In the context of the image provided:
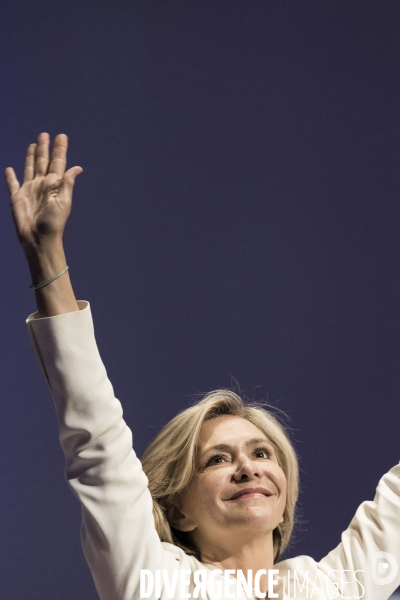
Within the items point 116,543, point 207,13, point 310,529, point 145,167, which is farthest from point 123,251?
point 116,543

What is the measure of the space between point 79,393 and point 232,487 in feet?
1.54

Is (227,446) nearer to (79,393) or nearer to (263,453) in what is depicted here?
(263,453)

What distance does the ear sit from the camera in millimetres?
1596

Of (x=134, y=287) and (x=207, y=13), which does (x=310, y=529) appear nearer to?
(x=134, y=287)

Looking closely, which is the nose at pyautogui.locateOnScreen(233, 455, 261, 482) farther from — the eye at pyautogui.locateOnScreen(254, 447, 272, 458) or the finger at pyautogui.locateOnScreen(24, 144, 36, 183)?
the finger at pyautogui.locateOnScreen(24, 144, 36, 183)

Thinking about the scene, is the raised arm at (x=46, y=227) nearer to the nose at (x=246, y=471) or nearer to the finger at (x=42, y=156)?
the finger at (x=42, y=156)

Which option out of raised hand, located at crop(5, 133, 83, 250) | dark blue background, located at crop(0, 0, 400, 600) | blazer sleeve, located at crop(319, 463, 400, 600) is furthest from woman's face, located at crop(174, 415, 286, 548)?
raised hand, located at crop(5, 133, 83, 250)

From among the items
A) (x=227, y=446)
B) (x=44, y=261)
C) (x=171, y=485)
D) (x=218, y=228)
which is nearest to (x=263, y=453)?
(x=227, y=446)

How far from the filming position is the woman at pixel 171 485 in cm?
117

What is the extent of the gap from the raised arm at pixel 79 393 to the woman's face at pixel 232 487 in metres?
0.29

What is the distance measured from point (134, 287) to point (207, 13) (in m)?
0.78

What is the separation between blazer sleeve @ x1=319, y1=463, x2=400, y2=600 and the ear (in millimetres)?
266

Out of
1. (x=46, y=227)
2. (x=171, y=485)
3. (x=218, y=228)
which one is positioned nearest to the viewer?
(x=46, y=227)

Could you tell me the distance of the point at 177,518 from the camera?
1626 millimetres
